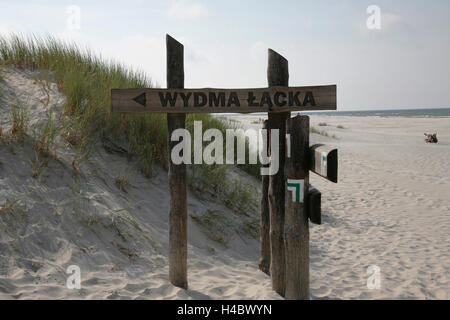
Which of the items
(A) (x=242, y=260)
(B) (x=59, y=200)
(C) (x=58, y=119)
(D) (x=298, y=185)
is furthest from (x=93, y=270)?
(C) (x=58, y=119)

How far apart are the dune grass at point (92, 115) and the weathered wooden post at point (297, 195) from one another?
9.28 feet

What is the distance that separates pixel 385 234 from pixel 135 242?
14.0 feet

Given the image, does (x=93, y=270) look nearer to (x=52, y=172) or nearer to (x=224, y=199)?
(x=52, y=172)

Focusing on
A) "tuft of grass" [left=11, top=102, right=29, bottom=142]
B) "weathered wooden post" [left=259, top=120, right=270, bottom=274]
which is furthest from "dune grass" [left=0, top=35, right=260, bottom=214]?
"weathered wooden post" [left=259, top=120, right=270, bottom=274]

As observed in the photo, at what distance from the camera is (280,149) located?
3.82 m

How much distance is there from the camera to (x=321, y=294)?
4.03m

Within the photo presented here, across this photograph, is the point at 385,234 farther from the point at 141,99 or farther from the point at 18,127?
the point at 18,127

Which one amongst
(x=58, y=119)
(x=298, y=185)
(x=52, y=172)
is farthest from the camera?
(x=58, y=119)

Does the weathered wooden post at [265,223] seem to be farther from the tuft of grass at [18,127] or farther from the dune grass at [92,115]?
the tuft of grass at [18,127]

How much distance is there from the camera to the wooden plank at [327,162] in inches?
109

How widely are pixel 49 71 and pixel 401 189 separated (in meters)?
8.63

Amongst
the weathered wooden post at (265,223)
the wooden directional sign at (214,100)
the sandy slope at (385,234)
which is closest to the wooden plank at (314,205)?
the wooden directional sign at (214,100)

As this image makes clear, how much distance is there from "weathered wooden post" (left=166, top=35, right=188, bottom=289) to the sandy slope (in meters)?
1.56

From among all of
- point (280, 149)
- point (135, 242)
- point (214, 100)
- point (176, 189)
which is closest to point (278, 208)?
point (280, 149)
